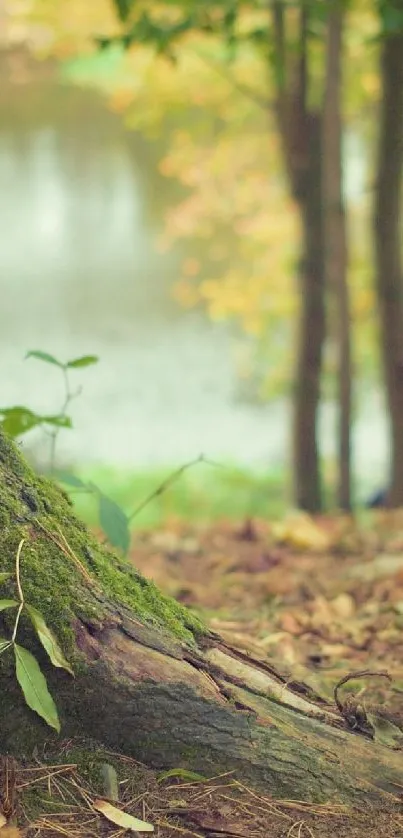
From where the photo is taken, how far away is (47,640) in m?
1.40

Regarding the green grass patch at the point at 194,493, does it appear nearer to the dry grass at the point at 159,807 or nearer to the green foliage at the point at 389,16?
the green foliage at the point at 389,16

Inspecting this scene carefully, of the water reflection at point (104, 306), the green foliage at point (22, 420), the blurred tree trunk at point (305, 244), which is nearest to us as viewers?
the green foliage at point (22, 420)

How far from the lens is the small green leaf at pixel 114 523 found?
199cm

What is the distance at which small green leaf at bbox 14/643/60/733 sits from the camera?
4.52 feet

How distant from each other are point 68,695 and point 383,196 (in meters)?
5.21

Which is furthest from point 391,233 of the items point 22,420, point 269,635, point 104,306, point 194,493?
point 104,306

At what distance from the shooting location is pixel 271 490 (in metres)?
10.2

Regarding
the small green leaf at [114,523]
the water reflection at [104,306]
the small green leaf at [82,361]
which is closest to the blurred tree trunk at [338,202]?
the small green leaf at [82,361]

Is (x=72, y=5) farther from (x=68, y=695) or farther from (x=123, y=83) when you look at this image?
(x=68, y=695)

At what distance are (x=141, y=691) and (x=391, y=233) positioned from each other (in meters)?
5.17

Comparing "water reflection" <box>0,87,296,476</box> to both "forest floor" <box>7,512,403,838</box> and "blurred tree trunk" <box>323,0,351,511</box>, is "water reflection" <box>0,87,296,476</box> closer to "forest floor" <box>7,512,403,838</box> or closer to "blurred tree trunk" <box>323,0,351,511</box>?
"blurred tree trunk" <box>323,0,351,511</box>

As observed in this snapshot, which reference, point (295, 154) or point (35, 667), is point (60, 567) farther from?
point (295, 154)

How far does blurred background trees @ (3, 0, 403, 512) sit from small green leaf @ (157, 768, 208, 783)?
248cm

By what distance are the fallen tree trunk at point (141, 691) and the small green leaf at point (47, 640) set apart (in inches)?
0.8
